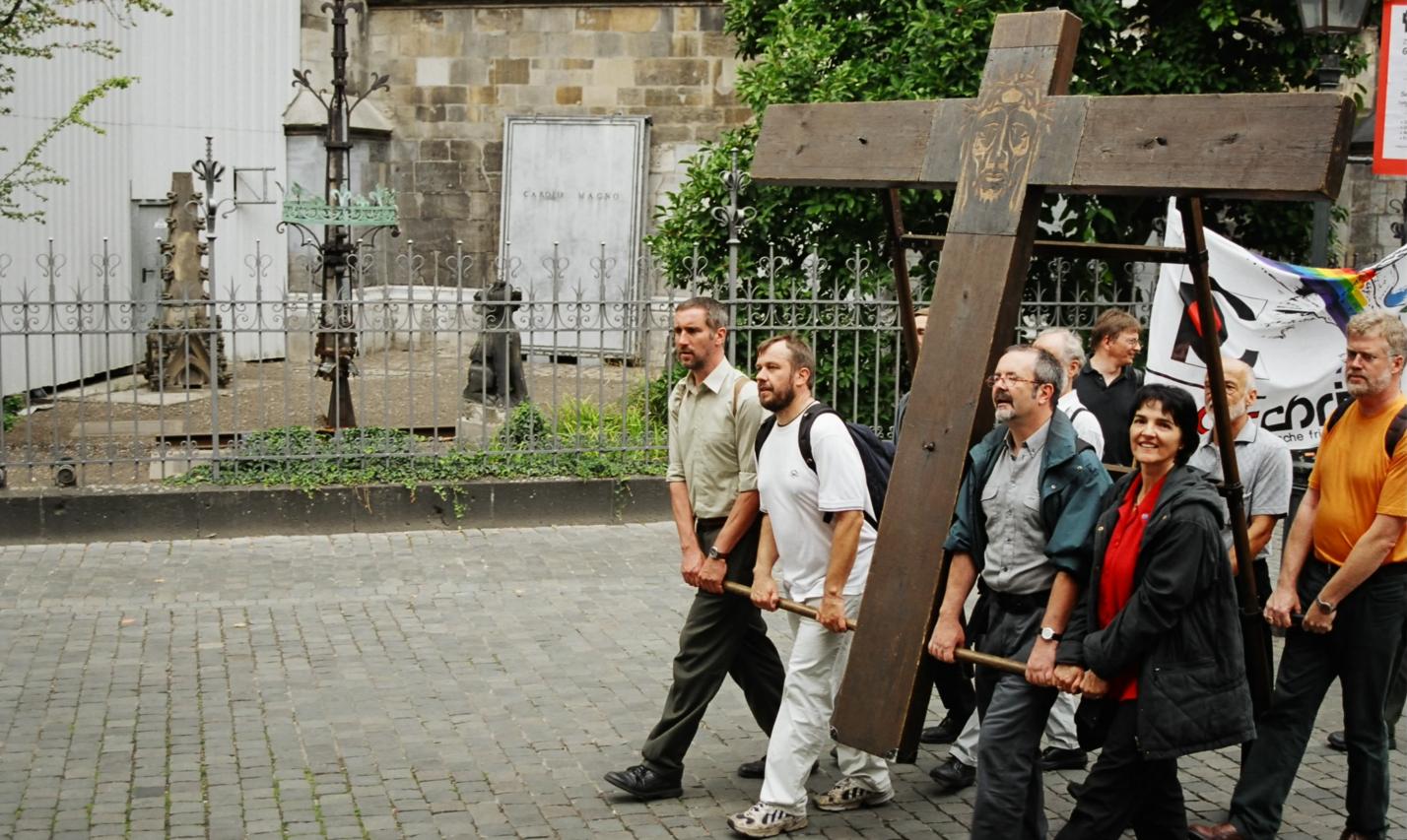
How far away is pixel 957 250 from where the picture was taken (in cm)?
521

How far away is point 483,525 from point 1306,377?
5.48m

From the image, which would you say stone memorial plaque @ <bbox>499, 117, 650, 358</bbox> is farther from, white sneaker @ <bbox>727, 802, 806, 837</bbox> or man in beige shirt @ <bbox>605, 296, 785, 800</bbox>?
white sneaker @ <bbox>727, 802, 806, 837</bbox>

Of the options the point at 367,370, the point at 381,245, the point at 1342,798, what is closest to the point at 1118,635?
the point at 1342,798

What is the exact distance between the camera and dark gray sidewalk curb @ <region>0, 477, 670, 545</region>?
1070 centimetres

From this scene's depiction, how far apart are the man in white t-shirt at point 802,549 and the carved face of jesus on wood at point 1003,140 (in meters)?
0.97

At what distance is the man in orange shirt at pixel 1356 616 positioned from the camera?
5.59 m

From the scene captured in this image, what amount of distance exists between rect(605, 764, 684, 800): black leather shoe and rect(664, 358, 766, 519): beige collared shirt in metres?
0.96

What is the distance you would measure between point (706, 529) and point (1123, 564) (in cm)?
187

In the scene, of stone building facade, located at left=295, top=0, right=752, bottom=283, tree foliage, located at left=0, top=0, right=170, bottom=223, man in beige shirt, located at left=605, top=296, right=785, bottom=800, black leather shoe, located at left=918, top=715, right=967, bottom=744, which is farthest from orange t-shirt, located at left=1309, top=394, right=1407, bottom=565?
stone building facade, located at left=295, top=0, right=752, bottom=283

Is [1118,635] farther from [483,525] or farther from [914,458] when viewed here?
[483,525]

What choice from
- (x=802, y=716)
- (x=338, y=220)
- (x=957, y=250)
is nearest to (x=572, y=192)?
(x=338, y=220)

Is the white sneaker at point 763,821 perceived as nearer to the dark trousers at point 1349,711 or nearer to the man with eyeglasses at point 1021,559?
the man with eyeglasses at point 1021,559

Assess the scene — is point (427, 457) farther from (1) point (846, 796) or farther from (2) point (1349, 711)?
(2) point (1349, 711)

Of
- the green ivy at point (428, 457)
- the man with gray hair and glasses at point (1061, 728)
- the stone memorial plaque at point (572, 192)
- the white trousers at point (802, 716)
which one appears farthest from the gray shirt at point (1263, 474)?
the stone memorial plaque at point (572, 192)
